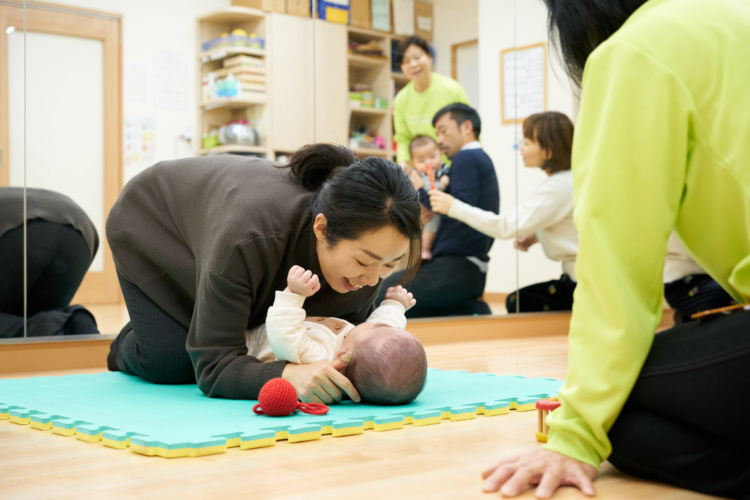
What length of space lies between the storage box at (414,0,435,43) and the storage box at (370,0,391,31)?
14 cm

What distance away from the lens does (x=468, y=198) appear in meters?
4.14

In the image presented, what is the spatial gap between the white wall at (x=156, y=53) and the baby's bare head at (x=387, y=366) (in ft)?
5.44

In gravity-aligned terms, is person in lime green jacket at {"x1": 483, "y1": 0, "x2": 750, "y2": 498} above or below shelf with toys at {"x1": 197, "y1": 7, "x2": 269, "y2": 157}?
below

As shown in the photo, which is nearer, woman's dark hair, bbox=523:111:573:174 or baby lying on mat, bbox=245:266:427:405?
baby lying on mat, bbox=245:266:427:405

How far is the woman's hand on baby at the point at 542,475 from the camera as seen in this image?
1.14m

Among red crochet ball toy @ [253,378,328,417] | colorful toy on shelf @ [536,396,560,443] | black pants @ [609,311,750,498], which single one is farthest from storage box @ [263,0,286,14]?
black pants @ [609,311,750,498]

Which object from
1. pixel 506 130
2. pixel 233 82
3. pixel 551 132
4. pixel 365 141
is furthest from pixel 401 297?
pixel 551 132

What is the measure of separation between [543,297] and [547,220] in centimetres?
51

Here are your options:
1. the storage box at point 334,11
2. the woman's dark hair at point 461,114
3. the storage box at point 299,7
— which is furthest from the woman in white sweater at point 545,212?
the storage box at point 299,7

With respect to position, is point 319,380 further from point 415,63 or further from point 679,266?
point 415,63

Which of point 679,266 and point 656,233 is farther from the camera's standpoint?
point 679,266

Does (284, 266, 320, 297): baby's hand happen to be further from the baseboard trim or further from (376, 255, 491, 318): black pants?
(376, 255, 491, 318): black pants

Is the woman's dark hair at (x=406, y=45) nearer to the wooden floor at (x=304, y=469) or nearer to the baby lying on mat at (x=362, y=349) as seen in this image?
the baby lying on mat at (x=362, y=349)

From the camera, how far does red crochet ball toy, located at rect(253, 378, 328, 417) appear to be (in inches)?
70.5
